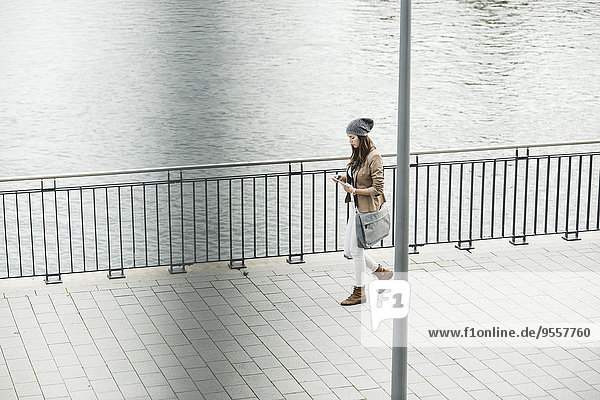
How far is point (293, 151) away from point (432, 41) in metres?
9.61

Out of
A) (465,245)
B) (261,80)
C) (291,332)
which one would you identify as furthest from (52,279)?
(261,80)

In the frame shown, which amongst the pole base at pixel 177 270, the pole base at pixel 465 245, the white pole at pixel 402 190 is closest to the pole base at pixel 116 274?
the pole base at pixel 177 270

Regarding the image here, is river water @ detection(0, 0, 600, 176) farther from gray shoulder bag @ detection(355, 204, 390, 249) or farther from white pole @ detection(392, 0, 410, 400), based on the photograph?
gray shoulder bag @ detection(355, 204, 390, 249)

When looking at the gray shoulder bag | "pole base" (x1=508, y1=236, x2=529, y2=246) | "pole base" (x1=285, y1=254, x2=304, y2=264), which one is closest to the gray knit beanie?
the gray shoulder bag

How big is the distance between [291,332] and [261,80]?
27.2 ft

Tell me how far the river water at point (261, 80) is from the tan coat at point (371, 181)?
75 cm

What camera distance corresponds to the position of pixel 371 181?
17.9 feet

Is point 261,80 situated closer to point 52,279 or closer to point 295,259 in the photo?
point 295,259

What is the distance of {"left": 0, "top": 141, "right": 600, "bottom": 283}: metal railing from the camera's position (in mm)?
6516

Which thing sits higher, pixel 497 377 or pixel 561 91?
pixel 561 91

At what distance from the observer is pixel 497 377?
4723 millimetres

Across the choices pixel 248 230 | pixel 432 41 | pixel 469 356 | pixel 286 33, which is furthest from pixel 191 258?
pixel 432 41

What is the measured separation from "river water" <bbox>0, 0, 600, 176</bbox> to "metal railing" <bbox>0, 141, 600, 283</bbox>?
418mm

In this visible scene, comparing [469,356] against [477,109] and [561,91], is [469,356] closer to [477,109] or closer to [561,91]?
[477,109]
